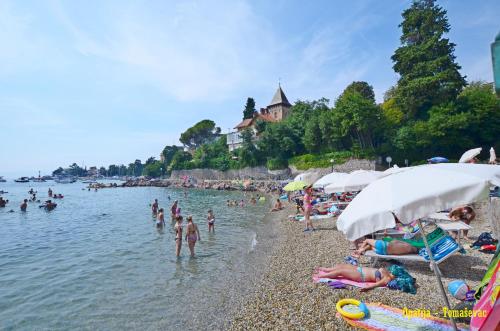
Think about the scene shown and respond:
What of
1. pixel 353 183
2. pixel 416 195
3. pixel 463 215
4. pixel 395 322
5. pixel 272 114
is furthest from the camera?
pixel 272 114

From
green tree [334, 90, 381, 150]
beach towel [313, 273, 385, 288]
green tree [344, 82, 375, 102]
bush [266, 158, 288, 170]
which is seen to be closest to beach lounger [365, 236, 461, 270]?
beach towel [313, 273, 385, 288]

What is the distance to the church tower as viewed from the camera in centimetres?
7062

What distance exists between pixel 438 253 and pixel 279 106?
6679 cm

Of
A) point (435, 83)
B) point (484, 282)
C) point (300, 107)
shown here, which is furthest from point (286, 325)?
point (300, 107)

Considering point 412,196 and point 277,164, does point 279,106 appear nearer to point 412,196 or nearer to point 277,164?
point 277,164

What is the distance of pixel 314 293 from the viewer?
6.12 meters

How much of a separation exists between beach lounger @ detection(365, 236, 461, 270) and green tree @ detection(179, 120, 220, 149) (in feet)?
299

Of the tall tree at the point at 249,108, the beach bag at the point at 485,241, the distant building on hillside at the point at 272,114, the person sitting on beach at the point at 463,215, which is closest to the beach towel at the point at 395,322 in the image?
the beach bag at the point at 485,241

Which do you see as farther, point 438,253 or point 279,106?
point 279,106

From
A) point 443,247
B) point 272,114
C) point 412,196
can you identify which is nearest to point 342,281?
point 443,247

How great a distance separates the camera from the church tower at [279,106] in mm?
70625

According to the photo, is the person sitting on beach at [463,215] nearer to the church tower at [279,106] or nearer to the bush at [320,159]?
the bush at [320,159]

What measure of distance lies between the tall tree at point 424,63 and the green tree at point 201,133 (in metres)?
67.7

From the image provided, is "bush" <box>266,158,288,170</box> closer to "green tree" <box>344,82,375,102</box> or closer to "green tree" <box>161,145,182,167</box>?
"green tree" <box>344,82,375,102</box>
